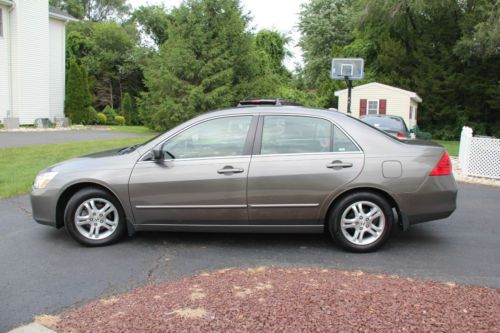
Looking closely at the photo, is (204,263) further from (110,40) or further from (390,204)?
(110,40)

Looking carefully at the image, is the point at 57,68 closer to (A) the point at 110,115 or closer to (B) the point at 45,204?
(A) the point at 110,115

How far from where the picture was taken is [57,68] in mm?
30484

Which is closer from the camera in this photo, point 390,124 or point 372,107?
point 390,124

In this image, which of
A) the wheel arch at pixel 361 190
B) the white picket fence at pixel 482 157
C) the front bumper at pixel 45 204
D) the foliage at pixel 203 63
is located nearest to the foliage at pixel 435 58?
the foliage at pixel 203 63

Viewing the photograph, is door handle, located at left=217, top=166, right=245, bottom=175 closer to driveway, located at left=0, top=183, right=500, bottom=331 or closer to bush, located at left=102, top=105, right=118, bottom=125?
driveway, located at left=0, top=183, right=500, bottom=331

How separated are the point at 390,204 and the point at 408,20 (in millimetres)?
30952

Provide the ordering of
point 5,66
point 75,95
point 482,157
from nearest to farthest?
point 482,157 < point 5,66 < point 75,95

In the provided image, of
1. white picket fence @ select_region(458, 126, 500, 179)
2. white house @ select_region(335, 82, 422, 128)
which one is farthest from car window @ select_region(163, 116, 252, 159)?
white house @ select_region(335, 82, 422, 128)

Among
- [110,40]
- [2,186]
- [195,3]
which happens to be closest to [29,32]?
[195,3]

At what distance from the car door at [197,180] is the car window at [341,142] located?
2.91 ft

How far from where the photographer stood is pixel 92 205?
512 cm

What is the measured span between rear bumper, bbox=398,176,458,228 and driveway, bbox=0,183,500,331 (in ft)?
1.30

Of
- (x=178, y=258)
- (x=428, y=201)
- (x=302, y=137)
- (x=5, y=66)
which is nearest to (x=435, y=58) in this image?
(x=5, y=66)

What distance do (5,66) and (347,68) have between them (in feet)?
61.6
